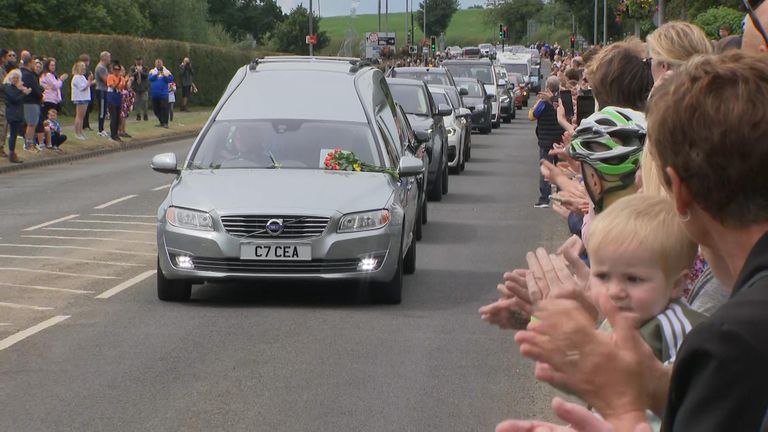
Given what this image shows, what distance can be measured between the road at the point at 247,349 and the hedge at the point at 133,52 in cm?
3275

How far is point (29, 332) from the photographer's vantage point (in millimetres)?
10531

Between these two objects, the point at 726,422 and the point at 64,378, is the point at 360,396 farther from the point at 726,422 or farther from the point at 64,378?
the point at 726,422

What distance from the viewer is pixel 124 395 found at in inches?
328

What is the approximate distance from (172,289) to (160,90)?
33.0 meters

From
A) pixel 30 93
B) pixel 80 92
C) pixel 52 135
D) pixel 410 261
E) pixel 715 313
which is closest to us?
pixel 715 313

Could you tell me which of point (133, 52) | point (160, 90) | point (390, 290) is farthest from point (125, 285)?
point (133, 52)

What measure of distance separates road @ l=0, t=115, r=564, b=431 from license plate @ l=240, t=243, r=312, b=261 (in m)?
0.41

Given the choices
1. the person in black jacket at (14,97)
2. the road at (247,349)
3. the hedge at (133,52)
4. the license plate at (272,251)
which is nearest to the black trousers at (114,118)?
the person in black jacket at (14,97)

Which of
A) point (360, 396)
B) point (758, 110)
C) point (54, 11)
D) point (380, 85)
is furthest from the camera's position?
point (54, 11)

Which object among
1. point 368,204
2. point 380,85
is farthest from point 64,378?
point 380,85

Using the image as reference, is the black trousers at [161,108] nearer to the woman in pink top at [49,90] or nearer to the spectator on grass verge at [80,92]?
the spectator on grass verge at [80,92]

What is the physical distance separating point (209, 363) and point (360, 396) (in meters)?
1.38

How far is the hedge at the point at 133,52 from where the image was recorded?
160 ft

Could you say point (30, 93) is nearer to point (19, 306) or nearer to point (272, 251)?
point (19, 306)
